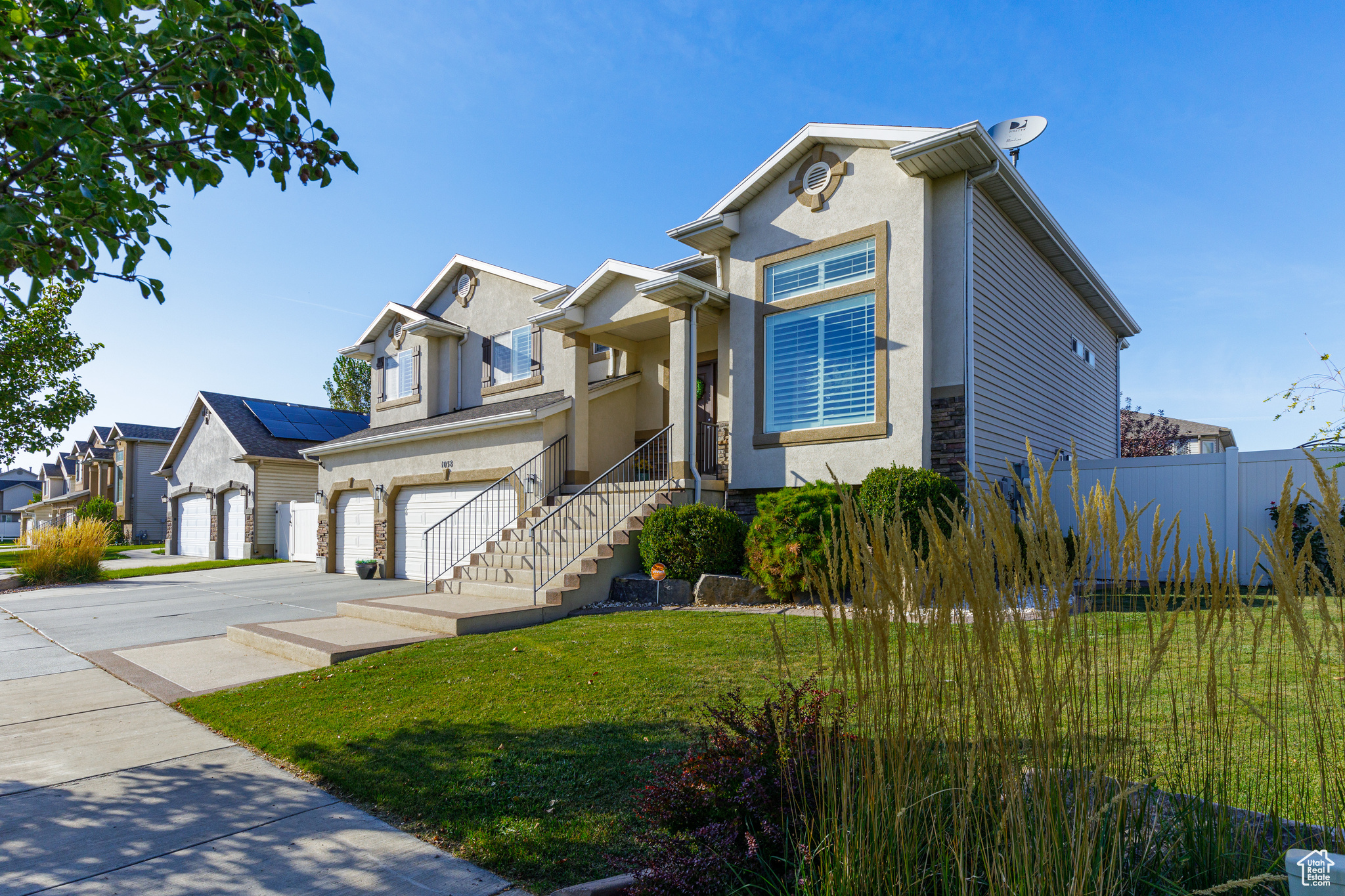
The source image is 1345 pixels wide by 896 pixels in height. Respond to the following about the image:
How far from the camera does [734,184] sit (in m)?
11.3

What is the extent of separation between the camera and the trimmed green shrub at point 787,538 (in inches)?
341

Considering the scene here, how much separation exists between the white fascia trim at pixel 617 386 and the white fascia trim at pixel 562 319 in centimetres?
131

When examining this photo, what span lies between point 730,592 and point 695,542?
0.81 metres

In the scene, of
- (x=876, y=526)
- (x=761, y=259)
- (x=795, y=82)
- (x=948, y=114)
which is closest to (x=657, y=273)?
(x=761, y=259)

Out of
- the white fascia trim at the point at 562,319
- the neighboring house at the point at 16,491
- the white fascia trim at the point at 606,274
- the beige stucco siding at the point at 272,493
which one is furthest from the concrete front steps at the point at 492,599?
the neighboring house at the point at 16,491

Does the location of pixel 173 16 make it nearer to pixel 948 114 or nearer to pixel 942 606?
pixel 942 606

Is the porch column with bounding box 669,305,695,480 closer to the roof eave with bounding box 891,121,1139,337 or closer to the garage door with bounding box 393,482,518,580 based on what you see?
the garage door with bounding box 393,482,518,580

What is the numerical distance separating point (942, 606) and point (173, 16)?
514cm

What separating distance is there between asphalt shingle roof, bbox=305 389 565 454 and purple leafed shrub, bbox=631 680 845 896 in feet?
34.3

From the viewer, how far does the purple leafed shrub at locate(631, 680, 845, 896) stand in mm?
2461

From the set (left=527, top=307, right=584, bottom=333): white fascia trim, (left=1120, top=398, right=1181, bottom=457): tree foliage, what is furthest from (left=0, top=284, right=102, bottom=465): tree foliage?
(left=1120, top=398, right=1181, bottom=457): tree foliage

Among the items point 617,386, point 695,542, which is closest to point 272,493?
point 617,386

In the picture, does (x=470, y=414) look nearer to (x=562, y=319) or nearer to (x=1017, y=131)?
(x=562, y=319)

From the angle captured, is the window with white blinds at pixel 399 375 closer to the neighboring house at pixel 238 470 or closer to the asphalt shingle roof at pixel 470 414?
the asphalt shingle roof at pixel 470 414
